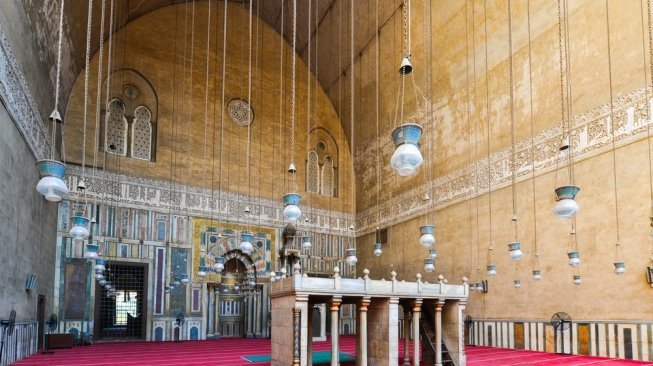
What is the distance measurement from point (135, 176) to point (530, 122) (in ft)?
33.3

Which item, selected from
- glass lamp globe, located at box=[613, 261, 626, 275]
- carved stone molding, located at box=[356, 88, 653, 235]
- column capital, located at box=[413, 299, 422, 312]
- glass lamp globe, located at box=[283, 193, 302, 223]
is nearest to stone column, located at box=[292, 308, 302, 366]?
glass lamp globe, located at box=[283, 193, 302, 223]

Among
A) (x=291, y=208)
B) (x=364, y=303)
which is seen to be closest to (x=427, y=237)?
(x=364, y=303)

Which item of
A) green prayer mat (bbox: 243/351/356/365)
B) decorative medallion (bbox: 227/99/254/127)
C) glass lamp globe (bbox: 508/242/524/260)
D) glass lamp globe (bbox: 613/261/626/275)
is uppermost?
decorative medallion (bbox: 227/99/254/127)

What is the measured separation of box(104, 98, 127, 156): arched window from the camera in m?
14.2

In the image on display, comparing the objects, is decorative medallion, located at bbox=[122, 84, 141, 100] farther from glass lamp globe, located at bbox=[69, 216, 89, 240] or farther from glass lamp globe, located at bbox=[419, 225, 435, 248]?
glass lamp globe, located at bbox=[419, 225, 435, 248]

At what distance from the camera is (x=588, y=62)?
10195 mm

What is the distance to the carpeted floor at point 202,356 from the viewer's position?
29.4 feet

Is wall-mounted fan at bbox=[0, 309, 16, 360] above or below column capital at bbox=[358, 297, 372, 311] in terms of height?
below

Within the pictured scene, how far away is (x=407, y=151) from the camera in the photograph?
4.29 m

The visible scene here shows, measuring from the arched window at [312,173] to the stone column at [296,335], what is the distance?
9.97m

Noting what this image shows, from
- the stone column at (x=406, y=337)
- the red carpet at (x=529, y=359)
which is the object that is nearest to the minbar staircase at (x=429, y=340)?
the stone column at (x=406, y=337)

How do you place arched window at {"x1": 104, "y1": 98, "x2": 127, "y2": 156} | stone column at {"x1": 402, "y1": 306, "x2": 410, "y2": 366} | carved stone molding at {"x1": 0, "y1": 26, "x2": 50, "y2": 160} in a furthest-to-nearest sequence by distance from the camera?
arched window at {"x1": 104, "y1": 98, "x2": 127, "y2": 156} < stone column at {"x1": 402, "y1": 306, "x2": 410, "y2": 366} < carved stone molding at {"x1": 0, "y1": 26, "x2": 50, "y2": 160}

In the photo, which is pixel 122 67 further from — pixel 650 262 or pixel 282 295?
pixel 650 262

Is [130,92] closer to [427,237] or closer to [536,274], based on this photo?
[427,237]
